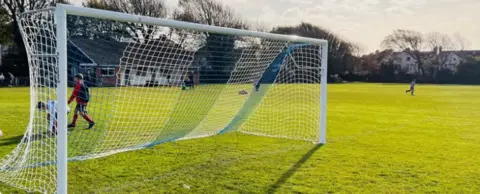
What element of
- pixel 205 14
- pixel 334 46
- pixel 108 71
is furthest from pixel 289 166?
pixel 334 46

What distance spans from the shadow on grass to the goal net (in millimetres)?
1113

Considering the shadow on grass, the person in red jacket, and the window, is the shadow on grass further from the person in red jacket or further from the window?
the window

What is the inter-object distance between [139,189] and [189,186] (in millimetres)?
611

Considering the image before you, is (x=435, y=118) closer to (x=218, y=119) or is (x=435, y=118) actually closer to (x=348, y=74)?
(x=218, y=119)

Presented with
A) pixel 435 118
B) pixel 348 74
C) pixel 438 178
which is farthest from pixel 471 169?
pixel 348 74

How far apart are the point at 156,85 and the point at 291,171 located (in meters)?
3.63

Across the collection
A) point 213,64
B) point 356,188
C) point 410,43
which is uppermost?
point 410,43

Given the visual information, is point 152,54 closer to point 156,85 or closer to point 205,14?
point 156,85

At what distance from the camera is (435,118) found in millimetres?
12977

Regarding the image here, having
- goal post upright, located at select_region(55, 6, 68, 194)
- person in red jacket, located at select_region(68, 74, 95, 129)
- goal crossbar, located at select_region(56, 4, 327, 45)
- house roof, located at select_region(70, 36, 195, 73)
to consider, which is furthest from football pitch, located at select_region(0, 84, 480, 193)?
goal crossbar, located at select_region(56, 4, 327, 45)

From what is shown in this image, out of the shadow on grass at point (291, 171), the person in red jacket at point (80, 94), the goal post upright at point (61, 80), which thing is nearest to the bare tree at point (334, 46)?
the person in red jacket at point (80, 94)

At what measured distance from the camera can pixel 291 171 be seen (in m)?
5.81

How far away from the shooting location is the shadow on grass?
5.04 meters

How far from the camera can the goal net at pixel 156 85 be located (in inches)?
191
